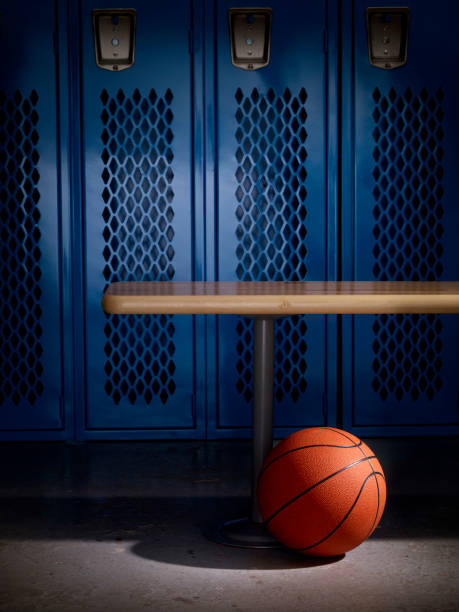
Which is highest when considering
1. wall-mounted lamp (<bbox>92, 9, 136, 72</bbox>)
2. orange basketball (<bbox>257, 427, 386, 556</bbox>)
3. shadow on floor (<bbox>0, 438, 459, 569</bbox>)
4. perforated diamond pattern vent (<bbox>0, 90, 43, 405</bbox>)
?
wall-mounted lamp (<bbox>92, 9, 136, 72</bbox>)

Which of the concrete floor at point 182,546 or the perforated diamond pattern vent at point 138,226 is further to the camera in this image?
the perforated diamond pattern vent at point 138,226

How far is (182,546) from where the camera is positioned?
2457 millimetres

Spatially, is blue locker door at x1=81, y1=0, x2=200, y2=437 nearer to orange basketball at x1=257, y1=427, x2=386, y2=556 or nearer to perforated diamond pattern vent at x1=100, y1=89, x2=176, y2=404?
perforated diamond pattern vent at x1=100, y1=89, x2=176, y2=404

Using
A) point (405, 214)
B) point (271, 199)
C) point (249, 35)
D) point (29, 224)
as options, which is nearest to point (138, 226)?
point (29, 224)

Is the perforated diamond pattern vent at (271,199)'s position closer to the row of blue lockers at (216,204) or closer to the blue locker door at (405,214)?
the row of blue lockers at (216,204)

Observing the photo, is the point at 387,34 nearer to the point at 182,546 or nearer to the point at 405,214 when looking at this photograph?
the point at 405,214

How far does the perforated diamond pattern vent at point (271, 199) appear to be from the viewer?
385 cm

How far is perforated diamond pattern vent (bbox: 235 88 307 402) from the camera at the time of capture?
3846 mm

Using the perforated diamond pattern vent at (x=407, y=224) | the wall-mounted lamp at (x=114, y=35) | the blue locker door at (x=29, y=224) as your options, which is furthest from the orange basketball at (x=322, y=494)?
the wall-mounted lamp at (x=114, y=35)

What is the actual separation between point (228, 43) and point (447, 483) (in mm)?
2494

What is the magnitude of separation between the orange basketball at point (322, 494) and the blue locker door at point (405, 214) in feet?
5.51

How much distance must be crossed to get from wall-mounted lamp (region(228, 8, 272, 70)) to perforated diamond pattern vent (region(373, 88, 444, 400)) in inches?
26.5

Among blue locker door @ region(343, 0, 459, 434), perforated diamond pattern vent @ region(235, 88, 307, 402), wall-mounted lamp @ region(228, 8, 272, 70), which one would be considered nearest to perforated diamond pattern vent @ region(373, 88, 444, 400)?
blue locker door @ region(343, 0, 459, 434)

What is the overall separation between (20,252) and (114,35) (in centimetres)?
126
